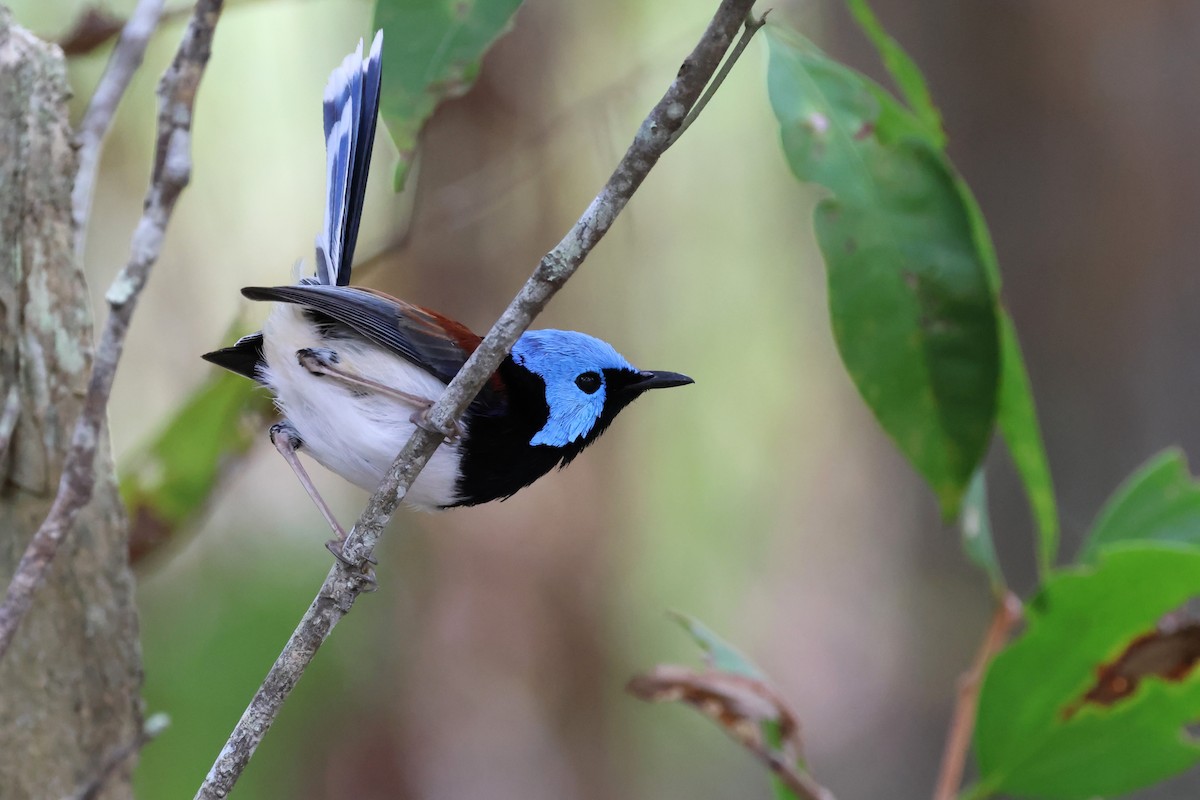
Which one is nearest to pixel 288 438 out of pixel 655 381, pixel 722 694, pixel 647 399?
pixel 655 381

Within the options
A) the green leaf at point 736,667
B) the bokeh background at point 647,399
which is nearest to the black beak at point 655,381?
the green leaf at point 736,667

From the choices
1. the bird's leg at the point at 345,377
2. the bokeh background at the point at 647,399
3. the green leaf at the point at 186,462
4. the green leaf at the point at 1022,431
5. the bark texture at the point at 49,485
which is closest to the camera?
the bark texture at the point at 49,485

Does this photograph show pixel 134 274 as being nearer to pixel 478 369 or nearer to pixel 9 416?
pixel 478 369

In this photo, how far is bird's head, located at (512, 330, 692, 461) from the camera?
2.23 m

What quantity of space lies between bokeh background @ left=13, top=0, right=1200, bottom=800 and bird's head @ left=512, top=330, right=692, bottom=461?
1006 mm

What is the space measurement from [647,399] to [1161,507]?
4.45 metres

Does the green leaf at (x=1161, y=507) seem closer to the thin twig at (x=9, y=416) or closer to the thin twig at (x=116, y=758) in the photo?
the thin twig at (x=116, y=758)

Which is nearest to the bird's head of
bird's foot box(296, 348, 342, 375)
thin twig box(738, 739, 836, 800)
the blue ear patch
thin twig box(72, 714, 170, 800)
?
the blue ear patch

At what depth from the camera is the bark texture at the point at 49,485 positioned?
1.96m

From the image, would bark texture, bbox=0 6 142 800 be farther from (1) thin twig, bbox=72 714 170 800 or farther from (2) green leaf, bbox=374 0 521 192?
(2) green leaf, bbox=374 0 521 192

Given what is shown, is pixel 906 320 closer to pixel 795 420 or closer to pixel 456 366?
pixel 456 366

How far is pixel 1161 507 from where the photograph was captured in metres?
2.56

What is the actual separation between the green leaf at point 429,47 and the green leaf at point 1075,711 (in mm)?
1586

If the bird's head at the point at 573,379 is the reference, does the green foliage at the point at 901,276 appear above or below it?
above
